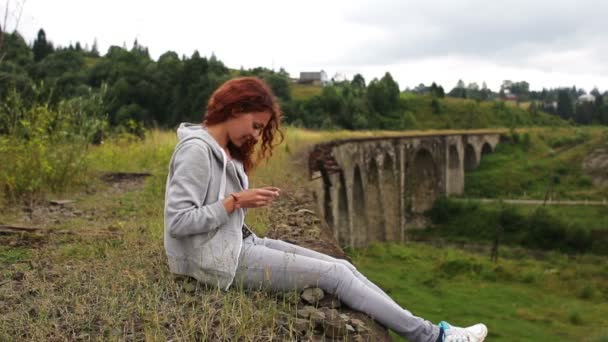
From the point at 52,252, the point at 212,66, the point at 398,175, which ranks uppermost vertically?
the point at 212,66

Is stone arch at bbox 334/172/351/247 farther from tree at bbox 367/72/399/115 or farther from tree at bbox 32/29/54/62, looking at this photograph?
tree at bbox 367/72/399/115

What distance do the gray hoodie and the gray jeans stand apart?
4.5 inches

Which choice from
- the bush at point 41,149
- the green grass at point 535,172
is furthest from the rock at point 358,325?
the green grass at point 535,172

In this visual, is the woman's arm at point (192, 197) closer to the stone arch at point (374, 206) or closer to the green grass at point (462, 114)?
the stone arch at point (374, 206)

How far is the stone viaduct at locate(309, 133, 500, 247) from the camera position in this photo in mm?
16609

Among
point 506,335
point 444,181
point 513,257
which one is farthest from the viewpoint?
point 444,181

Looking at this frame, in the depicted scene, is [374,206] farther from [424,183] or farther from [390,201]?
[424,183]

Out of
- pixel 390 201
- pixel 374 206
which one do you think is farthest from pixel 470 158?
pixel 374 206

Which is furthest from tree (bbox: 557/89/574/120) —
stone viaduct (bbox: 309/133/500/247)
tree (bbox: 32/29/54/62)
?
tree (bbox: 32/29/54/62)

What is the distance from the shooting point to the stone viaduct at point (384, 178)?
16.6 m

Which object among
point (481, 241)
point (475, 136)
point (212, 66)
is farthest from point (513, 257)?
point (212, 66)

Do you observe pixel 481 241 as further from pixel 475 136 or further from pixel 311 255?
pixel 311 255

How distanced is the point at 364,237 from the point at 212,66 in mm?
9280

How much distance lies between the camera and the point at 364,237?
24.3m
